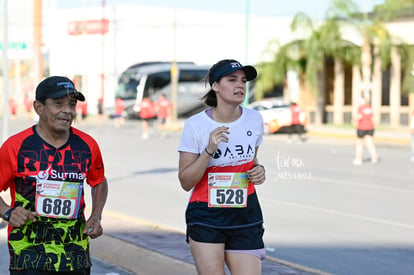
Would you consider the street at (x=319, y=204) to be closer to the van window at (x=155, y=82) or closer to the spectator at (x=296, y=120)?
the spectator at (x=296, y=120)

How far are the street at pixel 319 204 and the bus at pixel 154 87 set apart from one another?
25.3 metres

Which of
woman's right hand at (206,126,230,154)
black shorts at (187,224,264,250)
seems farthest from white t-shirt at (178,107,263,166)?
black shorts at (187,224,264,250)

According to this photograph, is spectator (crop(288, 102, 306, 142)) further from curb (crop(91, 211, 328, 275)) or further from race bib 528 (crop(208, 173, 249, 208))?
race bib 528 (crop(208, 173, 249, 208))

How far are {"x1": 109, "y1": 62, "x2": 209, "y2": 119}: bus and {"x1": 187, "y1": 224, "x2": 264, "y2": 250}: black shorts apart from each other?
138ft

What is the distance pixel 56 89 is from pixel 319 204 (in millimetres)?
8416

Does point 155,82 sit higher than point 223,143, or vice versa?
point 155,82

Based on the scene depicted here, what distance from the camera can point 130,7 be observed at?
57.9 meters

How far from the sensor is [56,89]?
14.7 ft

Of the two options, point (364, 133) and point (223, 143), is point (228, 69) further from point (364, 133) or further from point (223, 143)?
point (364, 133)

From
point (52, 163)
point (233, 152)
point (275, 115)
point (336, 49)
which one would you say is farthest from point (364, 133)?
point (336, 49)

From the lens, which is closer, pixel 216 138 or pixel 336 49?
pixel 216 138

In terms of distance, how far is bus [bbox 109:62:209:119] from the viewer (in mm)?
48406

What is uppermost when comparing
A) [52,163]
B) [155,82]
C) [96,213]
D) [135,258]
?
[155,82]

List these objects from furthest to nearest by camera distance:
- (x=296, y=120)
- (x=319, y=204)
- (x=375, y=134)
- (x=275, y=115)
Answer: (x=275, y=115)
(x=375, y=134)
(x=296, y=120)
(x=319, y=204)
